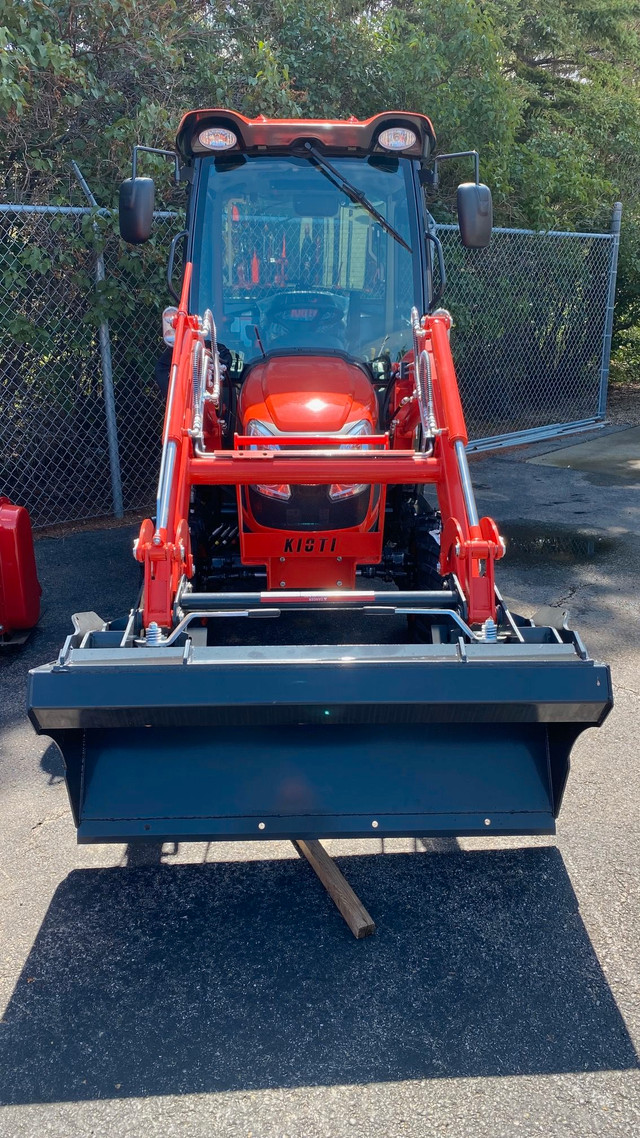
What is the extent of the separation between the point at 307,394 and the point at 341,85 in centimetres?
624

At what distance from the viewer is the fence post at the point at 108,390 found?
689cm

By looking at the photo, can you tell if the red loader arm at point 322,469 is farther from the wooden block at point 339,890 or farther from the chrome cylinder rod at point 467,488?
the wooden block at point 339,890

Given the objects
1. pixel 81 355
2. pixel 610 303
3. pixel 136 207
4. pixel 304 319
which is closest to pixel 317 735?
pixel 304 319

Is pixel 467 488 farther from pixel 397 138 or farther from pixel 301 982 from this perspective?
pixel 397 138

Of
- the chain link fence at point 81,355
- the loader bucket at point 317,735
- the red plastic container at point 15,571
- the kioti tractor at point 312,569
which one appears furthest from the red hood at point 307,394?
the chain link fence at point 81,355

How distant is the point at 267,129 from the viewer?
4379mm

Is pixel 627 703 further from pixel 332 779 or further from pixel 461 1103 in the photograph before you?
pixel 461 1103

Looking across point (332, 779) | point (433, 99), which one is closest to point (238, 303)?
point (332, 779)

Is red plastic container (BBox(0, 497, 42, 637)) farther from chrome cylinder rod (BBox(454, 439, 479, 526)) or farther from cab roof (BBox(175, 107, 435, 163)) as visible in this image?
chrome cylinder rod (BBox(454, 439, 479, 526))

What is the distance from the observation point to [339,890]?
9.89 ft

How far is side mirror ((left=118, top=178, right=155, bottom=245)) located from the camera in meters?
4.38

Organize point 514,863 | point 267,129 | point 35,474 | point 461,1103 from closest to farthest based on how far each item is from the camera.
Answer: point 461,1103 < point 514,863 < point 267,129 < point 35,474

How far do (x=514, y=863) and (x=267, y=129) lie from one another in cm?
346

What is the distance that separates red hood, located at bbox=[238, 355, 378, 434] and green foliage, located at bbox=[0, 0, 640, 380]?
3.34 meters
